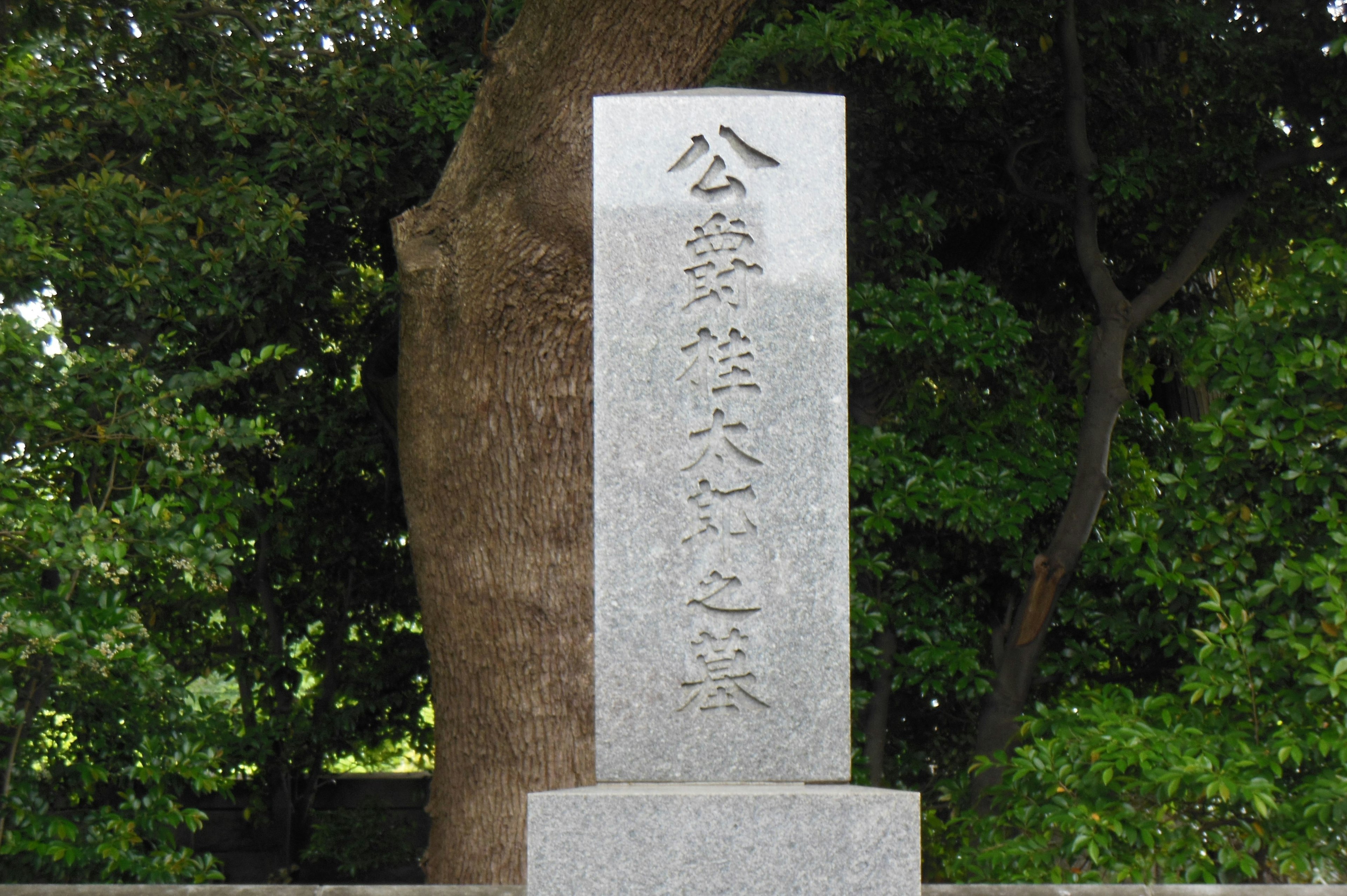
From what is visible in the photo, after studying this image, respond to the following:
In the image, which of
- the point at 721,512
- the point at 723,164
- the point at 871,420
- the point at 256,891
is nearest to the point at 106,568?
the point at 256,891

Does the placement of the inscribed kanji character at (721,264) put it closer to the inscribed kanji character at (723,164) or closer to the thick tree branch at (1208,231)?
the inscribed kanji character at (723,164)

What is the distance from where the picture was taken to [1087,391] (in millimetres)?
5848

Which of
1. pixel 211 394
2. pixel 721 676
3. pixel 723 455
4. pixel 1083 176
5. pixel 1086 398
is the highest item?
pixel 1083 176

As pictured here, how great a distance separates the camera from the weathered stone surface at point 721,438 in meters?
2.55

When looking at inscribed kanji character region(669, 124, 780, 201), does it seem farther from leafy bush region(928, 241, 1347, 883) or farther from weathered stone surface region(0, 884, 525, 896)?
leafy bush region(928, 241, 1347, 883)

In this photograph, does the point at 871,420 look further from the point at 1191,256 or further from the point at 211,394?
the point at 211,394

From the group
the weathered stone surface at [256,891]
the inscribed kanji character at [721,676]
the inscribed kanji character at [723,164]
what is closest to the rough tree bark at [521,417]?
the weathered stone surface at [256,891]

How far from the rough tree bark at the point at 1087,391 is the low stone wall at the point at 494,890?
7.76 feet

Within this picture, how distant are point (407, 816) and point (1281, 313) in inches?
214

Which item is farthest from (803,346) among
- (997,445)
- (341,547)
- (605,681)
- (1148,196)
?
(341,547)

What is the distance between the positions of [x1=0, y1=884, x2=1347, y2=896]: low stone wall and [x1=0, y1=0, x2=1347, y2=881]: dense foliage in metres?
0.69

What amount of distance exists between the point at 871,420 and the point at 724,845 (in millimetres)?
3549

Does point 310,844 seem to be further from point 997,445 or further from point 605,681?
point 605,681

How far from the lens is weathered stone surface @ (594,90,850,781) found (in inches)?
101
